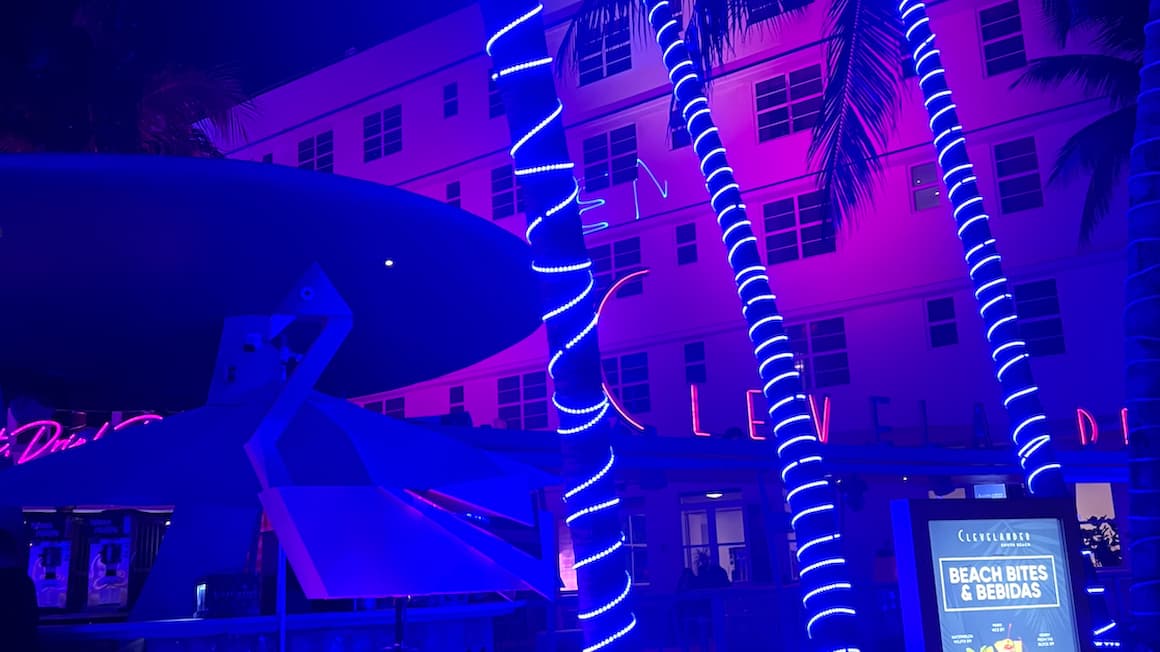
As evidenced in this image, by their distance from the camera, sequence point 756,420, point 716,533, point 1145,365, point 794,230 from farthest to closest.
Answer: point 716,533 → point 794,230 → point 756,420 → point 1145,365

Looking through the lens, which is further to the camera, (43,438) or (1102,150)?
(1102,150)

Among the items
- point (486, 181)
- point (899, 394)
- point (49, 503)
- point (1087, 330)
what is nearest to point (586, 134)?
point (486, 181)

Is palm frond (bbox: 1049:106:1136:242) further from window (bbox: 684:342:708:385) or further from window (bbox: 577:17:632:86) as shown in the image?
window (bbox: 577:17:632:86)

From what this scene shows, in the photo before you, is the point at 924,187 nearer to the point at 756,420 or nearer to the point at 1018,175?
the point at 1018,175

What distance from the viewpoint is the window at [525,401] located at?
31.2 m

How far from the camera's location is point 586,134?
104ft

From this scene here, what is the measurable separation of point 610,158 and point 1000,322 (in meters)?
22.6

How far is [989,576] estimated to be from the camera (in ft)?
19.7

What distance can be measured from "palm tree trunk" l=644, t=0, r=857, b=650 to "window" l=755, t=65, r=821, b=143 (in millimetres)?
18543

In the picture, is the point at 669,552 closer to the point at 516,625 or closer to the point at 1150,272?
the point at 516,625

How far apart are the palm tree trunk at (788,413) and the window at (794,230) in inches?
702

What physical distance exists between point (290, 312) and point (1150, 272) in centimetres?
752

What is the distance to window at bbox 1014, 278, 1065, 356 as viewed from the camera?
78.0 ft

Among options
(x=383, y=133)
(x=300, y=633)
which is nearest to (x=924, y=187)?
(x=383, y=133)
